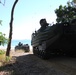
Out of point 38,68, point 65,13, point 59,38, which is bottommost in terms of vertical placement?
point 38,68

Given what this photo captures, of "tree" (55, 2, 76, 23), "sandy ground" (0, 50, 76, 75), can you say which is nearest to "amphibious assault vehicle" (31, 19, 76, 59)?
"sandy ground" (0, 50, 76, 75)

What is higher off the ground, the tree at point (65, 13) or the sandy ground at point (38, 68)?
the tree at point (65, 13)

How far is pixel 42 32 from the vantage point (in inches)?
863

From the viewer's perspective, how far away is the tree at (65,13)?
1299 inches

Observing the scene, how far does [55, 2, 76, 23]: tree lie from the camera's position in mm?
33000

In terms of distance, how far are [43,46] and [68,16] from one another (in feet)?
42.9

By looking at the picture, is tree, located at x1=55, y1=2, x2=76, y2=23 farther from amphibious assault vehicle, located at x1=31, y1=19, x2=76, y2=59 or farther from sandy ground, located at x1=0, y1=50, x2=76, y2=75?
sandy ground, located at x1=0, y1=50, x2=76, y2=75

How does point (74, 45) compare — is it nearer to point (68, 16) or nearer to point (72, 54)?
point (72, 54)

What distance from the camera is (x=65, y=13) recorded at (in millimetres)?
34312

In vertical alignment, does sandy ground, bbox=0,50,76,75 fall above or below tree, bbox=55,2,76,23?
below

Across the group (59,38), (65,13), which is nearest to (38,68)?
(59,38)

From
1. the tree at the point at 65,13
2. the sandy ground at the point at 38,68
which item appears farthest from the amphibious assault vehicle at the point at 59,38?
the tree at the point at 65,13

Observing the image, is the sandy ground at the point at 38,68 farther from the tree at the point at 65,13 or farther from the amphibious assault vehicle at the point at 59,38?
the tree at the point at 65,13

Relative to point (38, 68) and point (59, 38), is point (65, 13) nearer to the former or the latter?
point (59, 38)
